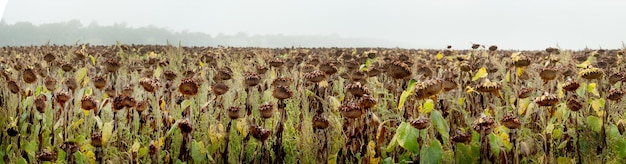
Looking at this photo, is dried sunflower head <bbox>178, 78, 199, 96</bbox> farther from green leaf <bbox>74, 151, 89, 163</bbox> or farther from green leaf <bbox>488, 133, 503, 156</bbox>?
green leaf <bbox>488, 133, 503, 156</bbox>

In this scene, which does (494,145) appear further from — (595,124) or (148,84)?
(148,84)

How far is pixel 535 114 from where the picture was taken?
11.0ft

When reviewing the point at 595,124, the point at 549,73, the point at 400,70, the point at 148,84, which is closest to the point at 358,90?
the point at 400,70

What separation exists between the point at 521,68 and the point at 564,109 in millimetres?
642

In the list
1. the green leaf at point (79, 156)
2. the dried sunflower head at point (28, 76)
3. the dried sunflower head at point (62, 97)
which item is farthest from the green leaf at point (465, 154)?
the dried sunflower head at point (28, 76)

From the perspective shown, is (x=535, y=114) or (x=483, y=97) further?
(x=483, y=97)

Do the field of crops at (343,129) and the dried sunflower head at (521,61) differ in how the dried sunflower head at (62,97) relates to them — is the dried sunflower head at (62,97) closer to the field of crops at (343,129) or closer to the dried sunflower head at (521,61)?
the field of crops at (343,129)

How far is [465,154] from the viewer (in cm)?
268

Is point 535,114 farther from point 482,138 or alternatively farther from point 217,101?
point 217,101

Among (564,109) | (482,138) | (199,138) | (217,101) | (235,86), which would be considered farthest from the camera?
(235,86)

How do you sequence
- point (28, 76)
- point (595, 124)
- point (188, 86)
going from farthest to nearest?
point (28, 76) < point (595, 124) < point (188, 86)

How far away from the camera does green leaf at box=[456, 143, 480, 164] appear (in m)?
2.64

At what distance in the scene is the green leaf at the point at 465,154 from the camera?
264cm

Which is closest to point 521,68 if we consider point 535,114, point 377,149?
point 535,114
